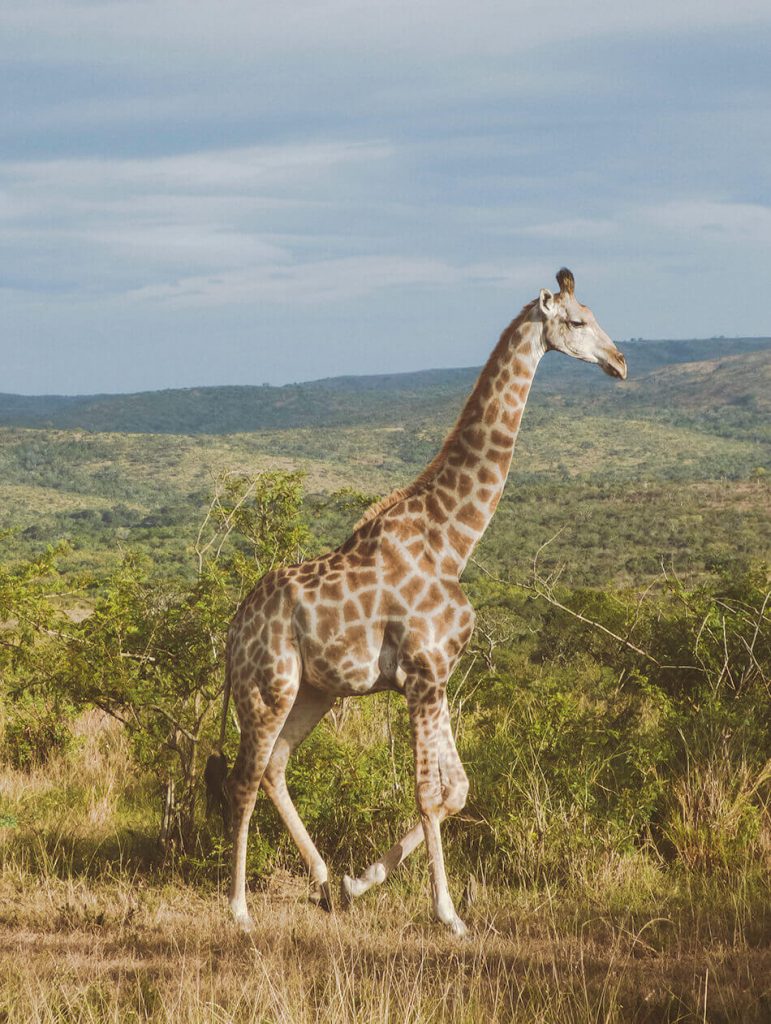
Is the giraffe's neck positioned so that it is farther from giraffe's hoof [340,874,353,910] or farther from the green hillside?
the green hillside

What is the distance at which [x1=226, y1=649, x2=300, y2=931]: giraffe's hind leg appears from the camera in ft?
17.3

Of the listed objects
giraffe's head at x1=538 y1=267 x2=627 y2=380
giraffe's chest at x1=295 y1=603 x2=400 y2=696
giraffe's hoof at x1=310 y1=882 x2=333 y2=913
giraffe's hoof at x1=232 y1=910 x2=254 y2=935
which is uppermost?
giraffe's head at x1=538 y1=267 x2=627 y2=380

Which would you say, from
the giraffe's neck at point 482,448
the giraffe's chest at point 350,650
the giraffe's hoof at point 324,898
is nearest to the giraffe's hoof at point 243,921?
the giraffe's hoof at point 324,898

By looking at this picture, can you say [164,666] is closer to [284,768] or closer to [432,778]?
[284,768]

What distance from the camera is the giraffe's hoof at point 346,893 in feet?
18.0

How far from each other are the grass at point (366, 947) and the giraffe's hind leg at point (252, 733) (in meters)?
0.20

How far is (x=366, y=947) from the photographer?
504cm

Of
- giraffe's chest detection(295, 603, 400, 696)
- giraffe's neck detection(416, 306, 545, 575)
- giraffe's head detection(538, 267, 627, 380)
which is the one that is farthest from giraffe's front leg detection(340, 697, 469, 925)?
giraffe's head detection(538, 267, 627, 380)

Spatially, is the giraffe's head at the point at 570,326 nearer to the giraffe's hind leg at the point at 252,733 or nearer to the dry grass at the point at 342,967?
→ the giraffe's hind leg at the point at 252,733

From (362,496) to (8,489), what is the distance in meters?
79.5

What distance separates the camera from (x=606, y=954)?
498 centimetres

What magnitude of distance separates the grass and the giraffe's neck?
5.52 ft

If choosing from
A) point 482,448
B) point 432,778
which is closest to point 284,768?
point 432,778

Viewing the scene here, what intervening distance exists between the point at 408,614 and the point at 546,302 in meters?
1.51
